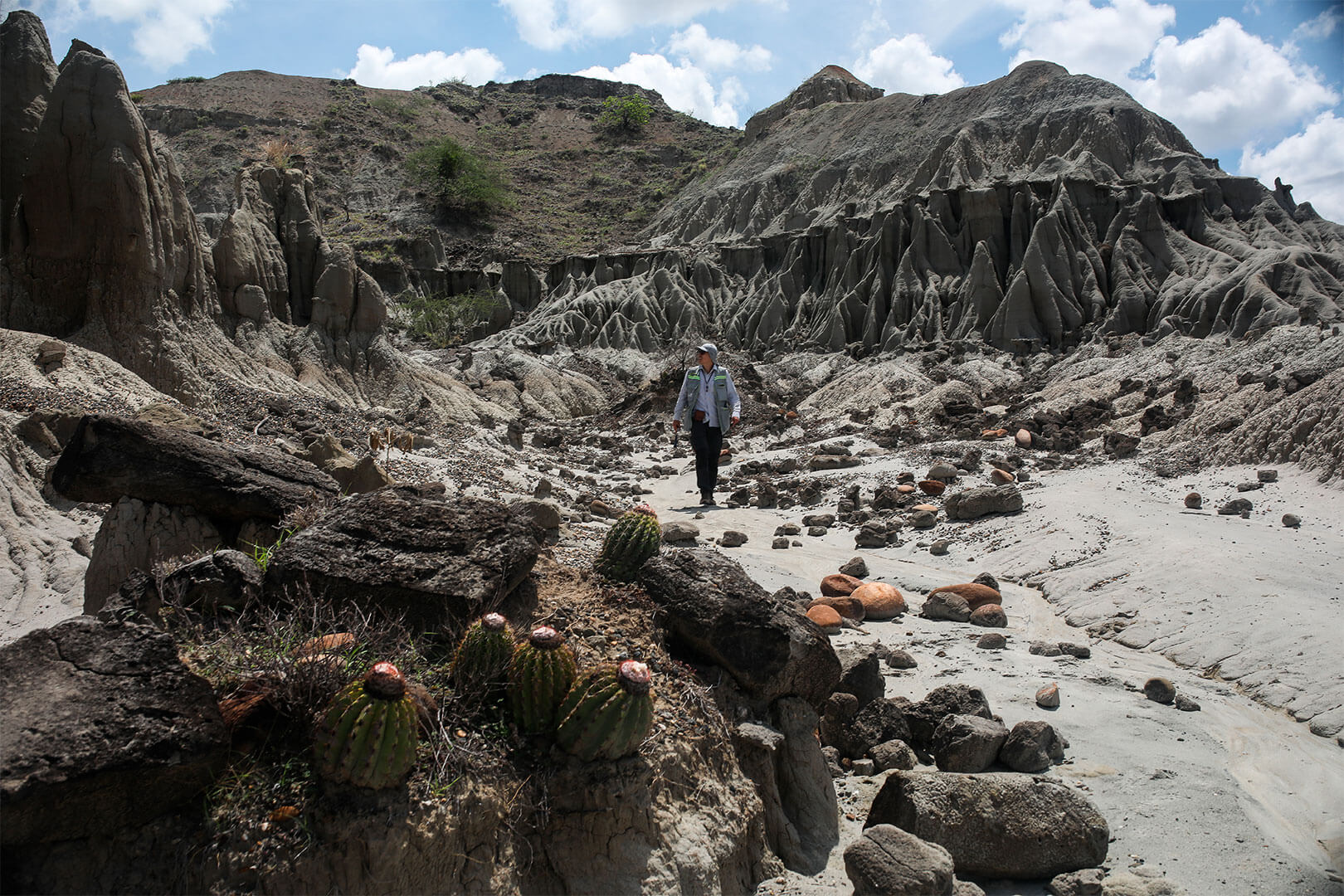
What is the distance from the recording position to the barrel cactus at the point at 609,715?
2.86m

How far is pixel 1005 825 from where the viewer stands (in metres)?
3.37

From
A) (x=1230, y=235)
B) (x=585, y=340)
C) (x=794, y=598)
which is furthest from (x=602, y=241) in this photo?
(x=794, y=598)

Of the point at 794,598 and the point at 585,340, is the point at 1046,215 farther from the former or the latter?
the point at 794,598

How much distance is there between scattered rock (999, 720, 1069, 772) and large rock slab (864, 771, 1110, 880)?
528 mm

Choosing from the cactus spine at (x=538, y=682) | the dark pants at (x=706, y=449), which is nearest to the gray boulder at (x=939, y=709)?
the cactus spine at (x=538, y=682)

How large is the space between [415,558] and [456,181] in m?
55.9

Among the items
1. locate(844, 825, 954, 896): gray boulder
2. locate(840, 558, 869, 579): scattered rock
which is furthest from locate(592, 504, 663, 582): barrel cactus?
locate(840, 558, 869, 579): scattered rock

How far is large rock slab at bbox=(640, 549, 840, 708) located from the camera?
3775mm

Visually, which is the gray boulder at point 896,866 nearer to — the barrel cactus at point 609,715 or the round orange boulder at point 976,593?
the barrel cactus at point 609,715

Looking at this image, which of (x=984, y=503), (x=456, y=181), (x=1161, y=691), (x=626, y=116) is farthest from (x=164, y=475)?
(x=626, y=116)

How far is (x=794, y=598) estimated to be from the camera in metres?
6.30

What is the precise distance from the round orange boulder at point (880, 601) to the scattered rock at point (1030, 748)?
2197mm

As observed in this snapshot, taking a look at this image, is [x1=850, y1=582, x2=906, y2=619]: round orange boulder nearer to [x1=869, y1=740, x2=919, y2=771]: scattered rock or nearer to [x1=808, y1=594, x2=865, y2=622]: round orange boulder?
[x1=808, y1=594, x2=865, y2=622]: round orange boulder

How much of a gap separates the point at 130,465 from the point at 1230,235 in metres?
28.0
